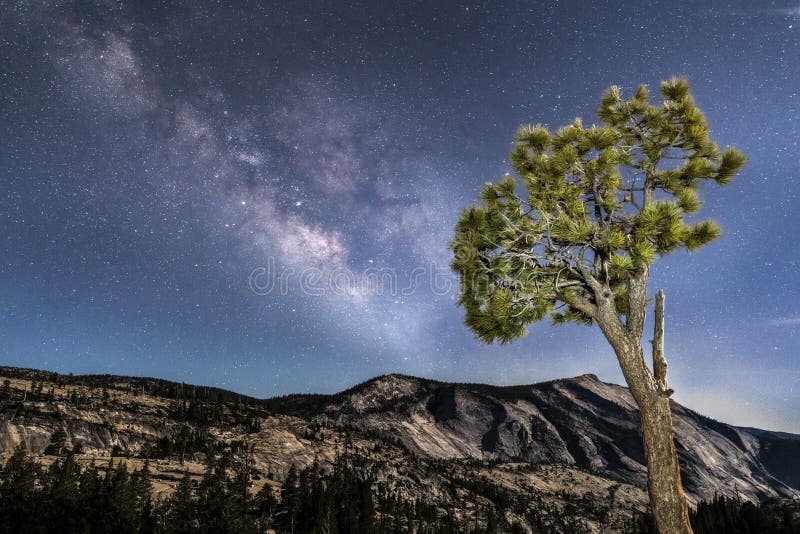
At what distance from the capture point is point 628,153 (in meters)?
10.4

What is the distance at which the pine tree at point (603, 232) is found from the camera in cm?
852

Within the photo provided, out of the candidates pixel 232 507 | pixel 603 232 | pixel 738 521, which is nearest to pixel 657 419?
pixel 603 232

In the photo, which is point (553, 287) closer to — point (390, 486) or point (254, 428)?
point (390, 486)

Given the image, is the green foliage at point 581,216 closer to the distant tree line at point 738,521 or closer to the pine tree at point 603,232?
the pine tree at point 603,232

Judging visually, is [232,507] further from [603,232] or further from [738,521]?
[738,521]

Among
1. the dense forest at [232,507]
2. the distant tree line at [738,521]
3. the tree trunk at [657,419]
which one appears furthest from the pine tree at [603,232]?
the distant tree line at [738,521]

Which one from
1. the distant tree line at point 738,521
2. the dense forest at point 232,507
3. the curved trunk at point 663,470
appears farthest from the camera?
the distant tree line at point 738,521

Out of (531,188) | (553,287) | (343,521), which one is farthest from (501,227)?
(343,521)

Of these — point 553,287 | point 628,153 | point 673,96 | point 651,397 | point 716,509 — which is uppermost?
point 673,96

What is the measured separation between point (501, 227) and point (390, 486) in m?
152

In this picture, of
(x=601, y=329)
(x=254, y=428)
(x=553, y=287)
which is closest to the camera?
(x=601, y=329)

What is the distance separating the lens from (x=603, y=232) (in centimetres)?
973

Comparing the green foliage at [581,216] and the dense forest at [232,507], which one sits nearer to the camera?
the green foliage at [581,216]

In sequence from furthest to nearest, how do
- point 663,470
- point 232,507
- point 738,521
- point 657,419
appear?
point 738,521, point 232,507, point 657,419, point 663,470
